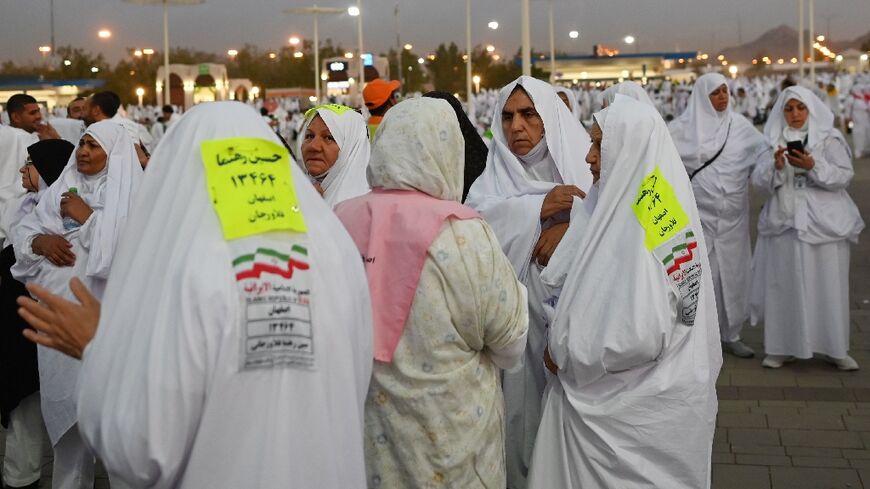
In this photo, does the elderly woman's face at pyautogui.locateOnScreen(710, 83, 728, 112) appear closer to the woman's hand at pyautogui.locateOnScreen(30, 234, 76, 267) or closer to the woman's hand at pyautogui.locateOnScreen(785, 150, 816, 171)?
the woman's hand at pyautogui.locateOnScreen(785, 150, 816, 171)

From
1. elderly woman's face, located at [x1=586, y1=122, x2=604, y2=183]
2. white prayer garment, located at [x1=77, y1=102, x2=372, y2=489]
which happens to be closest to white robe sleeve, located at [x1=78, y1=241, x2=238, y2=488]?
white prayer garment, located at [x1=77, y1=102, x2=372, y2=489]

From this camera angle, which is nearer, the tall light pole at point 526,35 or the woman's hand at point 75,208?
the woman's hand at point 75,208

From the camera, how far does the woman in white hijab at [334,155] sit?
5.38 m

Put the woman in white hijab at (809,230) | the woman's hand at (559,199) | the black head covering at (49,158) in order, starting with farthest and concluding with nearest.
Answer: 1. the woman in white hijab at (809,230)
2. the black head covering at (49,158)
3. the woman's hand at (559,199)

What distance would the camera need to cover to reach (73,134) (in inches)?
436

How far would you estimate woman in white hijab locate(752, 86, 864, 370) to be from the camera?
7629 mm

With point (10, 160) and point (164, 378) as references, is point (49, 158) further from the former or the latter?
point (164, 378)

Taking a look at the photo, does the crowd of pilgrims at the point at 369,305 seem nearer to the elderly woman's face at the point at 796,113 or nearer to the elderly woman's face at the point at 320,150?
the elderly woman's face at the point at 320,150

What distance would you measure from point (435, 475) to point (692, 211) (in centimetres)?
147

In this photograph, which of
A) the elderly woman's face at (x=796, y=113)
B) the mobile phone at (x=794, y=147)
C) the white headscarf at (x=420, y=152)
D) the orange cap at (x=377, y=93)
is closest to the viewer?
the white headscarf at (x=420, y=152)

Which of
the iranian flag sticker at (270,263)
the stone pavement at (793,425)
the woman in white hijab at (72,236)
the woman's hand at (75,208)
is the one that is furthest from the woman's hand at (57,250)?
the stone pavement at (793,425)

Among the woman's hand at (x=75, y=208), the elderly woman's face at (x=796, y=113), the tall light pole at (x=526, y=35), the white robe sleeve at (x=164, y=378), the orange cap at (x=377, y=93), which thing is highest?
the tall light pole at (x=526, y=35)

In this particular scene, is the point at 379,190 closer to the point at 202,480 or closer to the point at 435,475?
the point at 435,475

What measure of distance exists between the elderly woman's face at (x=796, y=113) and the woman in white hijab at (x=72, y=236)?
4.61 meters
